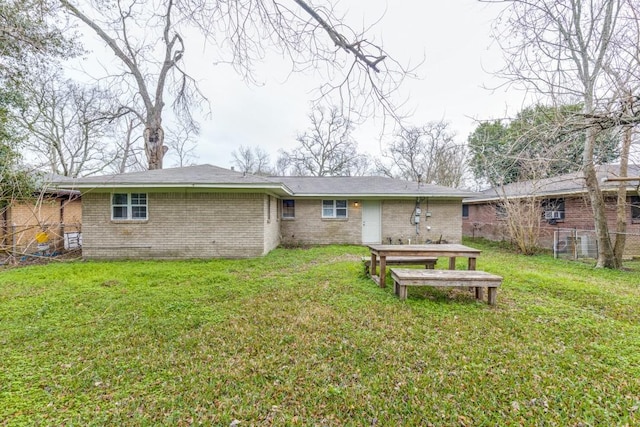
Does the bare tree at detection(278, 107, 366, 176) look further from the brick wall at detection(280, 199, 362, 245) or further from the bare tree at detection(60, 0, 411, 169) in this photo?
the bare tree at detection(60, 0, 411, 169)

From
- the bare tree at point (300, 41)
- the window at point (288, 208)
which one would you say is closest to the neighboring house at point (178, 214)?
the window at point (288, 208)

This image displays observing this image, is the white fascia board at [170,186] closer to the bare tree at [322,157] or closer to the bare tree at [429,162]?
the bare tree at [429,162]

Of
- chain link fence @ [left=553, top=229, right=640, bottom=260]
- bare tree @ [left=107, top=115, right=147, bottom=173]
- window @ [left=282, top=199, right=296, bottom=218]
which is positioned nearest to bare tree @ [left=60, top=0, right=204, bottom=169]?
window @ [left=282, top=199, right=296, bottom=218]

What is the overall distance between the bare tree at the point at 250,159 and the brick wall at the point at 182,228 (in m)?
21.9

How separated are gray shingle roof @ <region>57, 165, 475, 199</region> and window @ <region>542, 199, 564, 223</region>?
12.2 feet

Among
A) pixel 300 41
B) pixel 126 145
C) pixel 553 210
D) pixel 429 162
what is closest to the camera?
pixel 300 41

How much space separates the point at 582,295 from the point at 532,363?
358 cm

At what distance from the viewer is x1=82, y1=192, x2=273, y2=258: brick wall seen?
9.30m

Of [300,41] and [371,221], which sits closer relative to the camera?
[300,41]

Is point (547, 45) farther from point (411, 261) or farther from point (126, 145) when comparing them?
point (126, 145)

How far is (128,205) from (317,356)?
910 centimetres

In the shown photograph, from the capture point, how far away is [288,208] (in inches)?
510

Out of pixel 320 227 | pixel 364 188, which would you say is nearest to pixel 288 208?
pixel 320 227

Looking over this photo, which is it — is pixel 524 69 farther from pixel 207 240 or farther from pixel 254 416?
pixel 207 240
